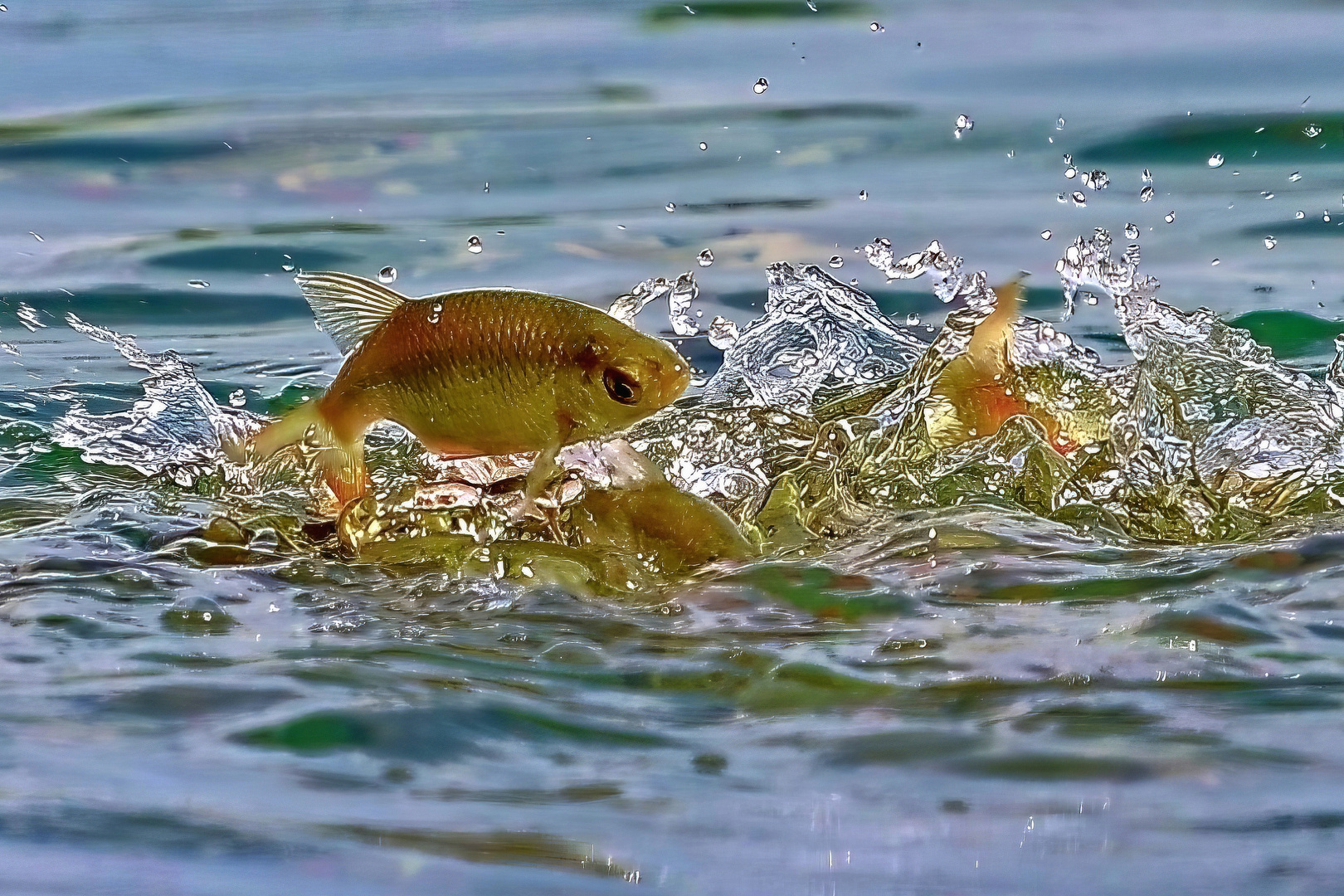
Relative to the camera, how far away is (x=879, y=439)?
9.44 feet

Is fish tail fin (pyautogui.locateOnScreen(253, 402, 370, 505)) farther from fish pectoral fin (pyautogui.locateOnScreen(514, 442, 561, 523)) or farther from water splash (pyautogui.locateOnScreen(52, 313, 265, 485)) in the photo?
water splash (pyautogui.locateOnScreen(52, 313, 265, 485))

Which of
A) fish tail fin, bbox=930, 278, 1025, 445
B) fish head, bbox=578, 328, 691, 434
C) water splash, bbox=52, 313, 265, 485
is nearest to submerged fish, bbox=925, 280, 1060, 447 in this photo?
fish tail fin, bbox=930, 278, 1025, 445

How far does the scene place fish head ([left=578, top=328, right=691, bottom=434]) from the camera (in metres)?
2.13

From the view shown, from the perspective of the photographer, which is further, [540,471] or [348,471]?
[348,471]

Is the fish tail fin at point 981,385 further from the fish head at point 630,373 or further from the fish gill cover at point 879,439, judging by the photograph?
the fish head at point 630,373

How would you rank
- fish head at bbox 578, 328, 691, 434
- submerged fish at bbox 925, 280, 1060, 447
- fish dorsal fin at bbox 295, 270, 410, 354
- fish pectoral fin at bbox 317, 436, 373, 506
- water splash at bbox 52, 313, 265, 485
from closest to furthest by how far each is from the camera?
fish head at bbox 578, 328, 691, 434, fish dorsal fin at bbox 295, 270, 410, 354, fish pectoral fin at bbox 317, 436, 373, 506, submerged fish at bbox 925, 280, 1060, 447, water splash at bbox 52, 313, 265, 485

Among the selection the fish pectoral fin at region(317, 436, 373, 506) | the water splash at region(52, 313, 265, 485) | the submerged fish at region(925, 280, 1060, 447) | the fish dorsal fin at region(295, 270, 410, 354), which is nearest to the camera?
the fish dorsal fin at region(295, 270, 410, 354)

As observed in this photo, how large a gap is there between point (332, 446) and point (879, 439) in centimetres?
115

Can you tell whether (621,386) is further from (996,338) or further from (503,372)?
(996,338)

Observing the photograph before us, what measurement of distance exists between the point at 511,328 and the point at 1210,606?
1.14m

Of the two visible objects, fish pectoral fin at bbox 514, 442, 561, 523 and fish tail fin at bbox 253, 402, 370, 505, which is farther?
fish tail fin at bbox 253, 402, 370, 505

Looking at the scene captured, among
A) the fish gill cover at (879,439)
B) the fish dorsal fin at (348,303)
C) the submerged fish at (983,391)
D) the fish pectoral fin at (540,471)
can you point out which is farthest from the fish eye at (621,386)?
the submerged fish at (983,391)

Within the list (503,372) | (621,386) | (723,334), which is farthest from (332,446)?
(723,334)

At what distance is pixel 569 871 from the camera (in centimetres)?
130
